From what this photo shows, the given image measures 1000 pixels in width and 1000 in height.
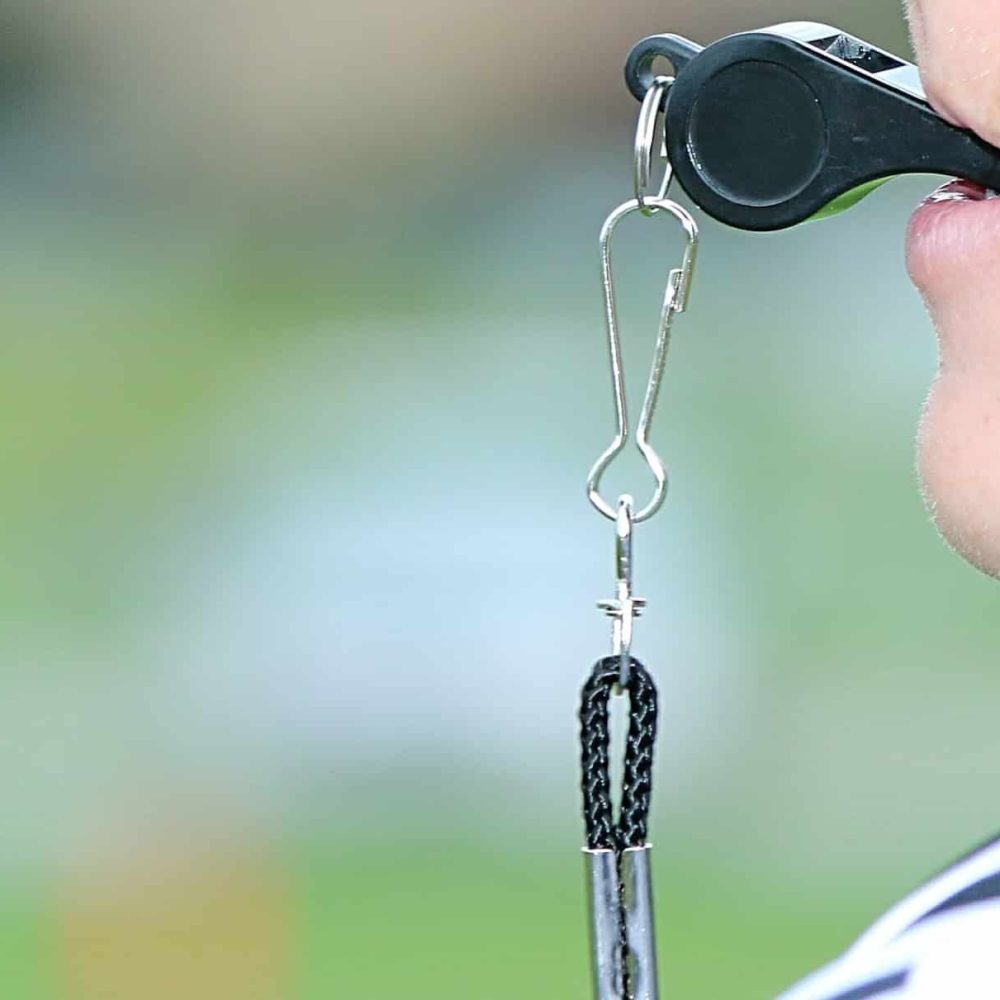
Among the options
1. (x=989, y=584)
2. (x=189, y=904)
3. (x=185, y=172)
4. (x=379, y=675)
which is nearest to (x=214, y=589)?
(x=379, y=675)

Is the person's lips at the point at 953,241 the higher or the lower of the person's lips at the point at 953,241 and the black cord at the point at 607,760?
the higher

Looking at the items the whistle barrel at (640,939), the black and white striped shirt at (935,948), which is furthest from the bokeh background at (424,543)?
the whistle barrel at (640,939)

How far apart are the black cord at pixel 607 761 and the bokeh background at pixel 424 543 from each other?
186 cm

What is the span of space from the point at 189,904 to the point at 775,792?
967 mm

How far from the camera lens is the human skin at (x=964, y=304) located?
18.5 inches

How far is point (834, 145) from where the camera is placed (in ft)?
1.72

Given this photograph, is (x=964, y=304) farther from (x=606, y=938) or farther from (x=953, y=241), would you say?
(x=606, y=938)

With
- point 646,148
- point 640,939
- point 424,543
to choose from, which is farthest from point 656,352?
point 424,543

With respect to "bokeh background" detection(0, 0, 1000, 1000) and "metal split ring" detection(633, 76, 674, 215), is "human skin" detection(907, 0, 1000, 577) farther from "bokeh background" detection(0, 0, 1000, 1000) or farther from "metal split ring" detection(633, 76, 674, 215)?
"bokeh background" detection(0, 0, 1000, 1000)

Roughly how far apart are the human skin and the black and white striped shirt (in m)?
0.13

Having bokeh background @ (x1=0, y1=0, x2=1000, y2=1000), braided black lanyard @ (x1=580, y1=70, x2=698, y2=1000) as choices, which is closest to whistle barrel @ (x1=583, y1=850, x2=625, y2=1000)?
braided black lanyard @ (x1=580, y1=70, x2=698, y2=1000)

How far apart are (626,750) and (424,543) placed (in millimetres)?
3034

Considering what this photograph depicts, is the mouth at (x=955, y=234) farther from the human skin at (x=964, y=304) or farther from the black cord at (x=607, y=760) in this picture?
the black cord at (x=607, y=760)

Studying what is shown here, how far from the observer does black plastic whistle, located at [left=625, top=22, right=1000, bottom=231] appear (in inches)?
20.4
